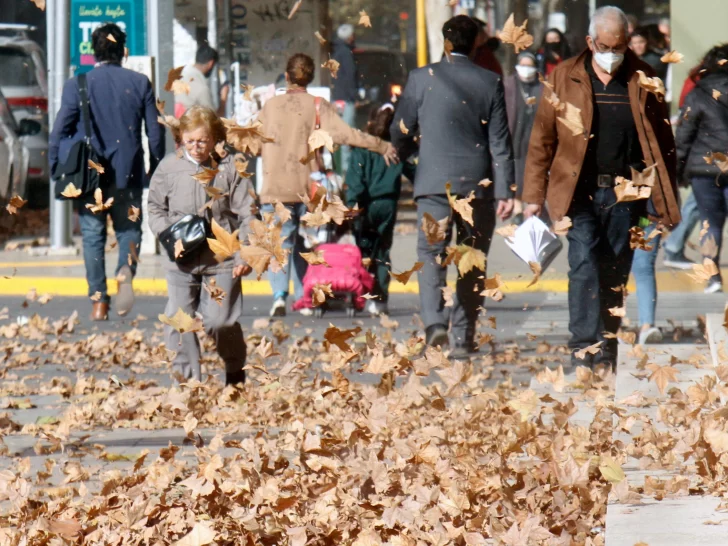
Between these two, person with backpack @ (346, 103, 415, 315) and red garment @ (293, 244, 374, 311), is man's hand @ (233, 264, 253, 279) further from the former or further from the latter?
person with backpack @ (346, 103, 415, 315)

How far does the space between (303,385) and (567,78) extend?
6.88 ft

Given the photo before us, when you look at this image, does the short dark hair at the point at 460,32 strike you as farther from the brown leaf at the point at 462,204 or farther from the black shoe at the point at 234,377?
the black shoe at the point at 234,377

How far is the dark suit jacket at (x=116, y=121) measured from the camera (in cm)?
995

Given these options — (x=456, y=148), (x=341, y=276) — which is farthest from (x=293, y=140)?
(x=456, y=148)

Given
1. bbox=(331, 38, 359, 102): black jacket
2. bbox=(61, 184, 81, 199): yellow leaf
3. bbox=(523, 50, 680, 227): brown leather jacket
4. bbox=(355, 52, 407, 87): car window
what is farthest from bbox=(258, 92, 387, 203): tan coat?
bbox=(355, 52, 407, 87): car window

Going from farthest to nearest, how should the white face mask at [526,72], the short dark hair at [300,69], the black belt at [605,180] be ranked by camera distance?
the white face mask at [526,72]
the short dark hair at [300,69]
the black belt at [605,180]

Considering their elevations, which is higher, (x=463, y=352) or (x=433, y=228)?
(x=433, y=228)

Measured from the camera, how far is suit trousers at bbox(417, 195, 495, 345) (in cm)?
872

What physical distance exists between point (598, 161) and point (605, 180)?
111 millimetres

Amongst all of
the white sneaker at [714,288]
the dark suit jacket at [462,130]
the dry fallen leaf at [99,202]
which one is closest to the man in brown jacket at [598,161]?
the dark suit jacket at [462,130]

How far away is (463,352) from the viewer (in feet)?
29.1

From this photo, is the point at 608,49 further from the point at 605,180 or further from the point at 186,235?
the point at 186,235

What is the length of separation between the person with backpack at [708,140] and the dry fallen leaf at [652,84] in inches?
91.8

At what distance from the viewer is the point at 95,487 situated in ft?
18.2
